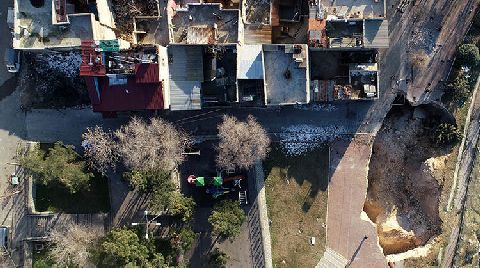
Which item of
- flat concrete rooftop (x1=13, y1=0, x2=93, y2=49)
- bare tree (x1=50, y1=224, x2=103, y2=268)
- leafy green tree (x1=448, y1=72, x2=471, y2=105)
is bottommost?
bare tree (x1=50, y1=224, x2=103, y2=268)

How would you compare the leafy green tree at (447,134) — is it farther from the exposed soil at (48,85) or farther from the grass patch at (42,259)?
the grass patch at (42,259)

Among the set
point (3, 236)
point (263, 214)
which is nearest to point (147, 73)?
point (263, 214)

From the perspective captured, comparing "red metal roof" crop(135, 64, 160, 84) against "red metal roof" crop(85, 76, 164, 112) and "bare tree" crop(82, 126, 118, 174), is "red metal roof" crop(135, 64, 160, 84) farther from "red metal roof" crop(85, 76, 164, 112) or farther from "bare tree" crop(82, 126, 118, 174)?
"bare tree" crop(82, 126, 118, 174)

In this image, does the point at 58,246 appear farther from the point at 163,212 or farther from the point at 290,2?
the point at 290,2

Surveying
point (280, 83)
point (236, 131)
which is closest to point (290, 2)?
point (280, 83)

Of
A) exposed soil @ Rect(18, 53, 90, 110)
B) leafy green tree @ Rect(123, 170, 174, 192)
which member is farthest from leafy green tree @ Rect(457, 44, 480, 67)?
exposed soil @ Rect(18, 53, 90, 110)

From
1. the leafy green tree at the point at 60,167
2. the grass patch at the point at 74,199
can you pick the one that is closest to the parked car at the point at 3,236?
the grass patch at the point at 74,199
